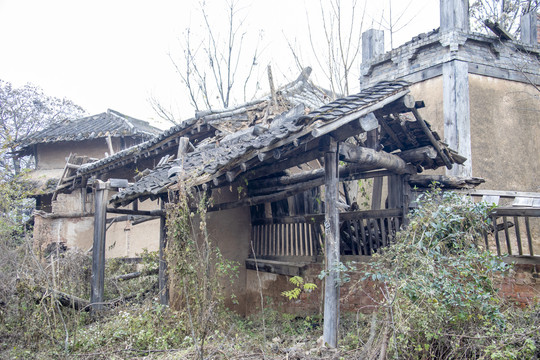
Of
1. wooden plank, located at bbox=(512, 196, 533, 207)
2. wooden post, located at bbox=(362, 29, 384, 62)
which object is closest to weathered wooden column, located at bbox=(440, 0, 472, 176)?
wooden post, located at bbox=(362, 29, 384, 62)

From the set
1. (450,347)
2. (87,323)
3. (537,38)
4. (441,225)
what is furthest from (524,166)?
(87,323)

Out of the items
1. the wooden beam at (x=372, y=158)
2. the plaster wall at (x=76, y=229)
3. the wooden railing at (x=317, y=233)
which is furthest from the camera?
the plaster wall at (x=76, y=229)

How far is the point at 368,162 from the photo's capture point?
602 centimetres

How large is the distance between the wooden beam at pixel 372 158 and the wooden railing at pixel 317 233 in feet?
2.21

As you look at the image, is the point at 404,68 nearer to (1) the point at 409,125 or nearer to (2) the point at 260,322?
(1) the point at 409,125

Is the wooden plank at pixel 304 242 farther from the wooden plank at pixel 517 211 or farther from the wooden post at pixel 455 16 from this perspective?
the wooden post at pixel 455 16

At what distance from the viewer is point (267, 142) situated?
5.23 metres

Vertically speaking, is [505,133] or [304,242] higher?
[505,133]

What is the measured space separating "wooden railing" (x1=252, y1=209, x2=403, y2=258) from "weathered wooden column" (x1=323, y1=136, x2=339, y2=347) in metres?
0.71

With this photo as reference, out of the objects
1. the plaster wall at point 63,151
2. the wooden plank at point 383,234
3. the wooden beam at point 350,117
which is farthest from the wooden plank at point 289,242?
the plaster wall at point 63,151

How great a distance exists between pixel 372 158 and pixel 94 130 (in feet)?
43.7

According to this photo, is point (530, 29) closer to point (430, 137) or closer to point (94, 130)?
point (430, 137)

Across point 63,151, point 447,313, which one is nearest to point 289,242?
point 447,313

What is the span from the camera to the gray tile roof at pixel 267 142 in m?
5.09
